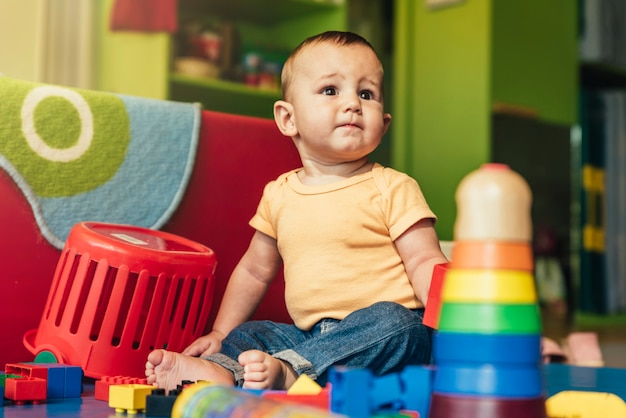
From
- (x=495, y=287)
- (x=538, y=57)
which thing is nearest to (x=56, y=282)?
(x=495, y=287)

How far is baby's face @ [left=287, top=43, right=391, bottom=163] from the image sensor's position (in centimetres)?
111

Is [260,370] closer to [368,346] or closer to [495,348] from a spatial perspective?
[368,346]

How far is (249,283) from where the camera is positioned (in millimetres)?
1235

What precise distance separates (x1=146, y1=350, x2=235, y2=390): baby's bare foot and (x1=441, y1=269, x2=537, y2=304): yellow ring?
1.50ft

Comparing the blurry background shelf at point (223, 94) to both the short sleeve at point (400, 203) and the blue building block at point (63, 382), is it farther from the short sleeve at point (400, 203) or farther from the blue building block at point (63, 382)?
the blue building block at point (63, 382)

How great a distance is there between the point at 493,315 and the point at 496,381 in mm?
42

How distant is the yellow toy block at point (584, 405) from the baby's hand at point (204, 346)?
52 cm

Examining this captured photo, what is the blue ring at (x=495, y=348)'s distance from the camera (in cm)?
54

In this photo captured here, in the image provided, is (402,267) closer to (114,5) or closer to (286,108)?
(286,108)

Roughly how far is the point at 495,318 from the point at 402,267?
54 centimetres

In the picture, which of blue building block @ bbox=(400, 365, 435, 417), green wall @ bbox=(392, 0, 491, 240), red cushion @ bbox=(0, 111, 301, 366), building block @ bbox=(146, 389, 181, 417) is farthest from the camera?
green wall @ bbox=(392, 0, 491, 240)

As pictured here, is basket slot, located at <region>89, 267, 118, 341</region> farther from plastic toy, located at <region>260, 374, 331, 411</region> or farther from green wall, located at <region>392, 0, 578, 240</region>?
green wall, located at <region>392, 0, 578, 240</region>

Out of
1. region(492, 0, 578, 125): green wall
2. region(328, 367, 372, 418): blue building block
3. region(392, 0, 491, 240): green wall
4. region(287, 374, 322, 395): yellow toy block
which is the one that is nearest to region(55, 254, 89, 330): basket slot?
region(287, 374, 322, 395): yellow toy block

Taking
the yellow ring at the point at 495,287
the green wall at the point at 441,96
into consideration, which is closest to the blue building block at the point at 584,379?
the yellow ring at the point at 495,287
